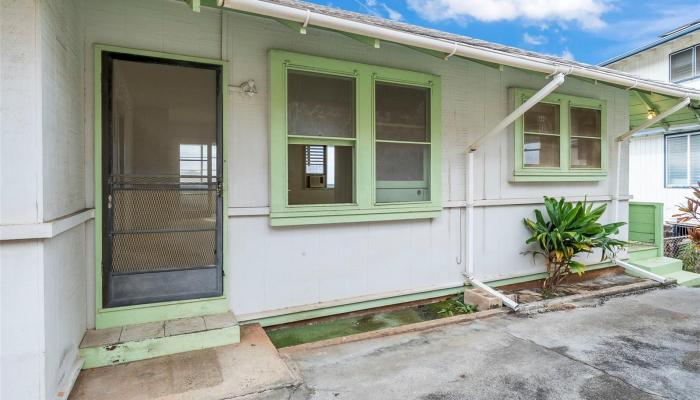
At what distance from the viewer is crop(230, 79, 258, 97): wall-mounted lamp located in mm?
3258

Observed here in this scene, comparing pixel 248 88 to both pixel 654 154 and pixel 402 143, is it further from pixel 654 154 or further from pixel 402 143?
pixel 654 154

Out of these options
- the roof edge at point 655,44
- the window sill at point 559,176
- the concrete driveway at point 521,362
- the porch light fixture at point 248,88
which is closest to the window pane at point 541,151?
the window sill at point 559,176

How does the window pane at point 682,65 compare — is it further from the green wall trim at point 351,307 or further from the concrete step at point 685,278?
the green wall trim at point 351,307

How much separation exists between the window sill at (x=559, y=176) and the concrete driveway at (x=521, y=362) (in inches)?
67.7

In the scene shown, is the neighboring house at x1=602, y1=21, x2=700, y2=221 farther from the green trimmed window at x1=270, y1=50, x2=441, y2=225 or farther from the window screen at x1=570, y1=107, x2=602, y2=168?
the green trimmed window at x1=270, y1=50, x2=441, y2=225

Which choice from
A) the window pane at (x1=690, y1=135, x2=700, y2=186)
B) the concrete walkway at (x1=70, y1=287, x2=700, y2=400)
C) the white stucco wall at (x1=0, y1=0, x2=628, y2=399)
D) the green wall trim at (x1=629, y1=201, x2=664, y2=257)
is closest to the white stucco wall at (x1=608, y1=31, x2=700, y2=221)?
the window pane at (x1=690, y1=135, x2=700, y2=186)

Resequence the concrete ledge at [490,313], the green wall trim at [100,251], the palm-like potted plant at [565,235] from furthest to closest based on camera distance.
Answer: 1. the palm-like potted plant at [565,235]
2. the concrete ledge at [490,313]
3. the green wall trim at [100,251]

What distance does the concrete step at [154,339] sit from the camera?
259cm

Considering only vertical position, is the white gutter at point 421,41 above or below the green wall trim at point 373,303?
above

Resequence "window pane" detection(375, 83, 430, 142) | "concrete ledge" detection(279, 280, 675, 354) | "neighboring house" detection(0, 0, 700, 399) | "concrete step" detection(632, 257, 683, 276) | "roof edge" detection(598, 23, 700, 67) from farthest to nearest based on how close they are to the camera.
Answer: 1. "roof edge" detection(598, 23, 700, 67)
2. "concrete step" detection(632, 257, 683, 276)
3. "window pane" detection(375, 83, 430, 142)
4. "concrete ledge" detection(279, 280, 675, 354)
5. "neighboring house" detection(0, 0, 700, 399)

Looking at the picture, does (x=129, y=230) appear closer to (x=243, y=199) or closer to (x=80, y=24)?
(x=243, y=199)

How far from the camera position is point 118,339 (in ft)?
8.77

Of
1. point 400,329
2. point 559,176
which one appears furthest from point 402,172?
point 559,176

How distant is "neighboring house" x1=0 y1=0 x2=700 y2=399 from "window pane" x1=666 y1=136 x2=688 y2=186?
621 centimetres
